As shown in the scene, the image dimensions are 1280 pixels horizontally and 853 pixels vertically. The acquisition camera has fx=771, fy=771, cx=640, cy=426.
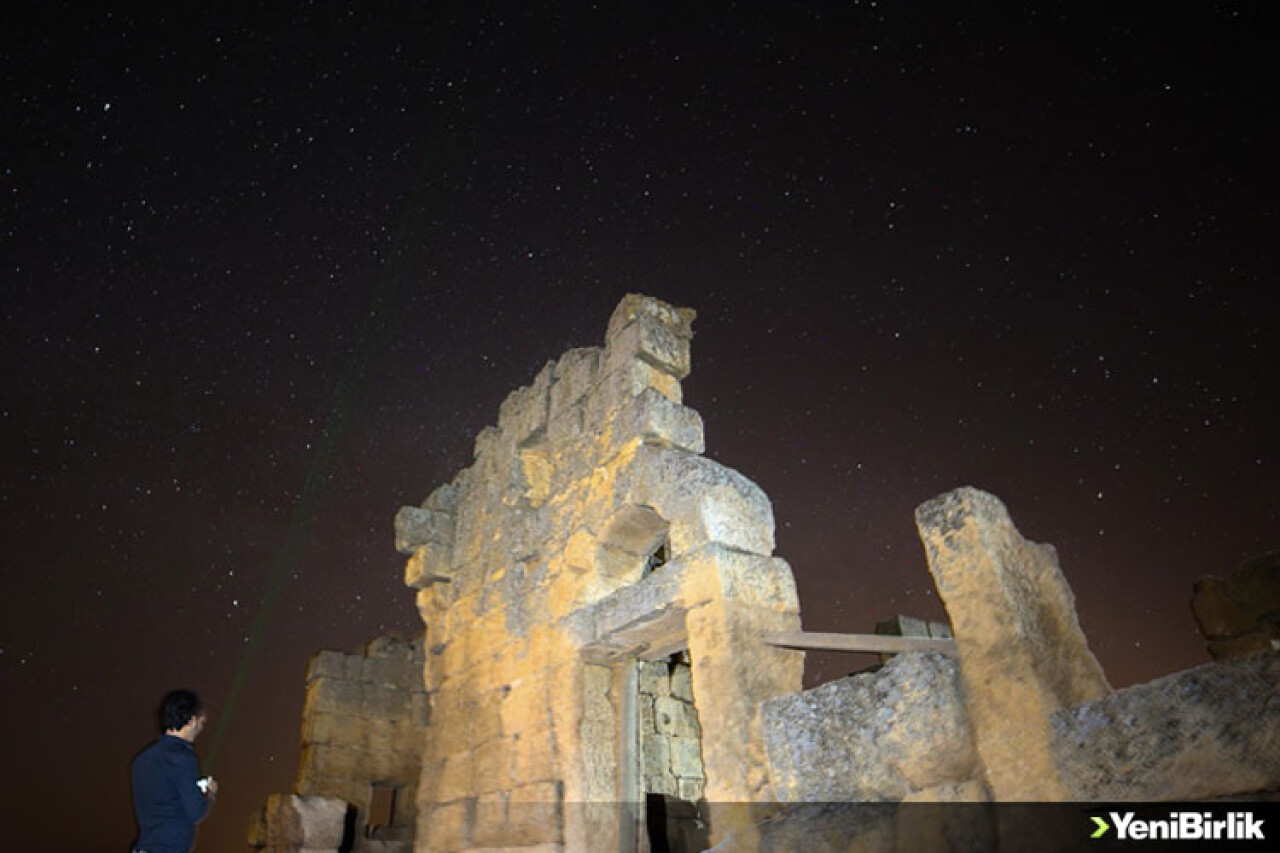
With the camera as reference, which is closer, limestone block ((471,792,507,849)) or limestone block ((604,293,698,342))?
limestone block ((471,792,507,849))

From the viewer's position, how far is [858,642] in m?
3.71

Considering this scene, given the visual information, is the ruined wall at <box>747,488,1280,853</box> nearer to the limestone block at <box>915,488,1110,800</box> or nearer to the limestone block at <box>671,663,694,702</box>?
the limestone block at <box>915,488,1110,800</box>

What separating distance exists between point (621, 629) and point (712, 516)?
1048mm

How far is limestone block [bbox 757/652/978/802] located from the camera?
286 cm

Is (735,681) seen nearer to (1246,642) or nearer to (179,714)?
(179,714)

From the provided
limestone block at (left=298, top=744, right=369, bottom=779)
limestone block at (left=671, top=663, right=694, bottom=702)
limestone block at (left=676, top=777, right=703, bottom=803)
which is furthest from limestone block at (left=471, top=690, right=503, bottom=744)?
limestone block at (left=671, top=663, right=694, bottom=702)

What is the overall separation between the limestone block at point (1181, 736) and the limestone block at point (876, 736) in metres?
0.43

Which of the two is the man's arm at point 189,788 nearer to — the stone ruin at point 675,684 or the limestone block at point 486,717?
the stone ruin at point 675,684

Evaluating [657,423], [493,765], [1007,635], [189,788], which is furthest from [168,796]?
[657,423]

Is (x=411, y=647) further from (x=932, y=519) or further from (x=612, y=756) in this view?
(x=932, y=519)

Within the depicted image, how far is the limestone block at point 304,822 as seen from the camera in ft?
20.7

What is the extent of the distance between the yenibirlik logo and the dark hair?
11.1ft

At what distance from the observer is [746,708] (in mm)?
4012

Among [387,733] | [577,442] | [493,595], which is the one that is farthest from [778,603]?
[387,733]
